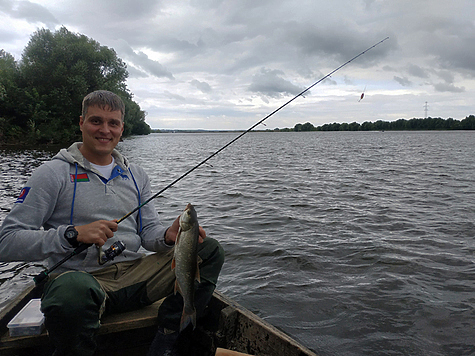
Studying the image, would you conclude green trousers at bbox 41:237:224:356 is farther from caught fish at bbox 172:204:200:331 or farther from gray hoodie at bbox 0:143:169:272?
caught fish at bbox 172:204:200:331

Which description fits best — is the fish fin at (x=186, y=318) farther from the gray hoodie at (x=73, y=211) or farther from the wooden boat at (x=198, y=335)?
the gray hoodie at (x=73, y=211)

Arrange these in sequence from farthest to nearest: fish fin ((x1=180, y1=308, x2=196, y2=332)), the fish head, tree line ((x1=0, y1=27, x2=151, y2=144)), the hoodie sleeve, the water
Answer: tree line ((x1=0, y1=27, x2=151, y2=144))
the water
fish fin ((x1=180, y1=308, x2=196, y2=332))
the fish head
the hoodie sleeve

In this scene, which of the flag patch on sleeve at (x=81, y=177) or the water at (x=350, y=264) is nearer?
the flag patch on sleeve at (x=81, y=177)

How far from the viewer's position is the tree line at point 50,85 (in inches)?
1644

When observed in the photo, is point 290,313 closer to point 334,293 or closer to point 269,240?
point 334,293

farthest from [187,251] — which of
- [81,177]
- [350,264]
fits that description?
[350,264]

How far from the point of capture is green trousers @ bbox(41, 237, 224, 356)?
8.73ft

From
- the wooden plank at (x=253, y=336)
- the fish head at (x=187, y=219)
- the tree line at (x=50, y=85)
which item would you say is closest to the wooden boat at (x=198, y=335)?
the wooden plank at (x=253, y=336)

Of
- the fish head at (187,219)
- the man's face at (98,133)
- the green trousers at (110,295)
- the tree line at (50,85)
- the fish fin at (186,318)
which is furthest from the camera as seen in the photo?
the tree line at (50,85)

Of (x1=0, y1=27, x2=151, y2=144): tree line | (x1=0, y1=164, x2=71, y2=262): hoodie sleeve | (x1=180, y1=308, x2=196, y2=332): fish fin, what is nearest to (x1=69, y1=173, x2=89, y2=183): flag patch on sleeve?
(x1=0, y1=164, x2=71, y2=262): hoodie sleeve

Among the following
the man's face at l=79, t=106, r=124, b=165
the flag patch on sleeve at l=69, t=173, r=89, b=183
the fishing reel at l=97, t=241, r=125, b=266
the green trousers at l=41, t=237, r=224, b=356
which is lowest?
the green trousers at l=41, t=237, r=224, b=356

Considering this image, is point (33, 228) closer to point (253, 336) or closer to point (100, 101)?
point (100, 101)

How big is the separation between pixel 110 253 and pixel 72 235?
20.4 inches

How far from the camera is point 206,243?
12.0 ft
